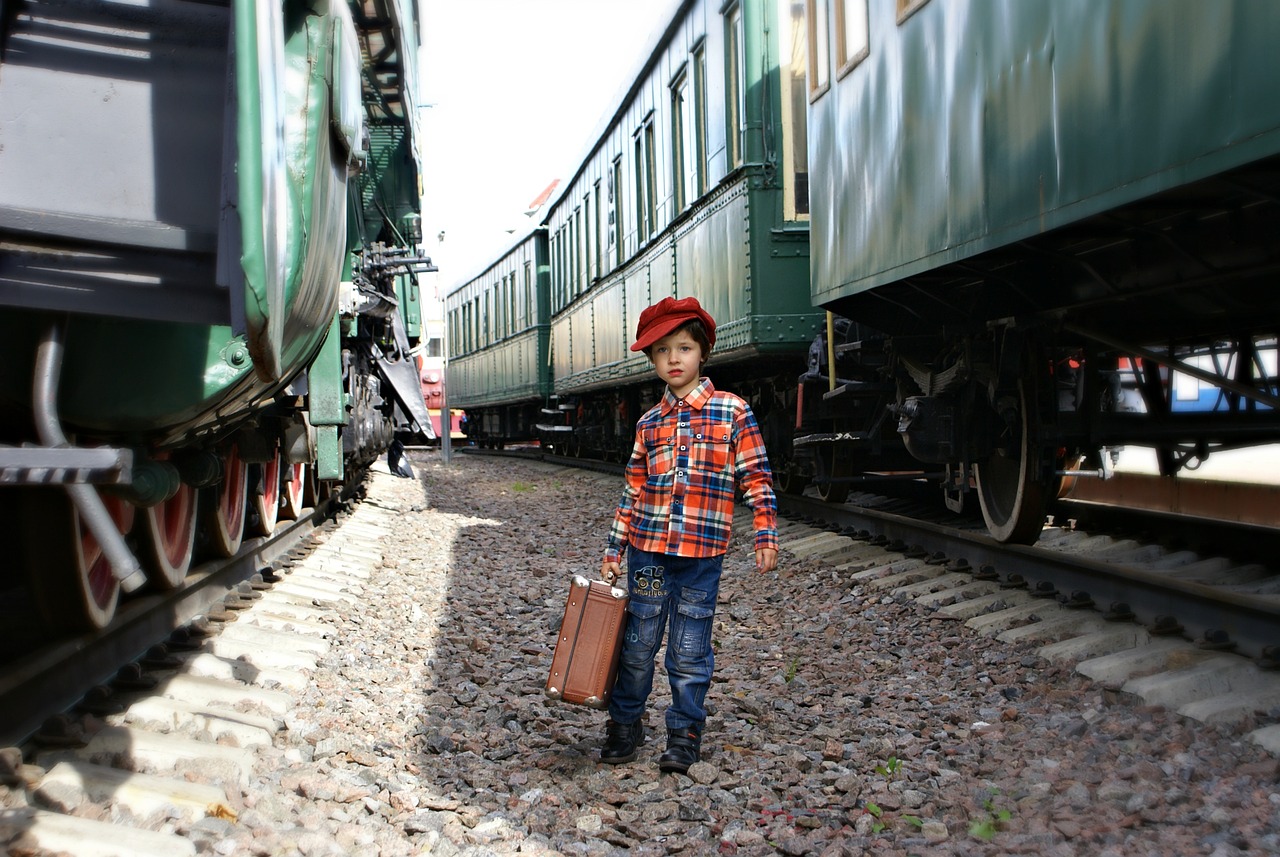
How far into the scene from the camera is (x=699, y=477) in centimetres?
319

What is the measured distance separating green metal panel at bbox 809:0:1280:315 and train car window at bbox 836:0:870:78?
0.23 feet

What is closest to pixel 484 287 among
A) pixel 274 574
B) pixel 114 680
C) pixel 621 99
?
pixel 621 99

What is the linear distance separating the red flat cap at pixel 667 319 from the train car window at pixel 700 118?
522 cm

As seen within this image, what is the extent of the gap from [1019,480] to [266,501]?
4098mm

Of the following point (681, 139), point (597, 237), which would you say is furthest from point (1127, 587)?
point (597, 237)

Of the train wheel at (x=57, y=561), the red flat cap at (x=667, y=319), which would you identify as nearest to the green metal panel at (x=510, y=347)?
the train wheel at (x=57, y=561)

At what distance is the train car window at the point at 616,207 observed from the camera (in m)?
11.8

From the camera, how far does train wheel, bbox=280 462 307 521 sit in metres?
7.20

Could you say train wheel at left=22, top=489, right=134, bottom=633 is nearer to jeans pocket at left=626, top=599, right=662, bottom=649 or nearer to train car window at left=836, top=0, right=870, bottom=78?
jeans pocket at left=626, top=599, right=662, bottom=649

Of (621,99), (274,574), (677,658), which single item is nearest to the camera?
(677,658)

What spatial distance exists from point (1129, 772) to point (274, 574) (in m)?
4.08

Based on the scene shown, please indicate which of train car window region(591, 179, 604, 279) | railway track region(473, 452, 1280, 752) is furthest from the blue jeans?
train car window region(591, 179, 604, 279)

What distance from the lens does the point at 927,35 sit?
458cm

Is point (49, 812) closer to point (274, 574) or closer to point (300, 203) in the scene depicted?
point (300, 203)
